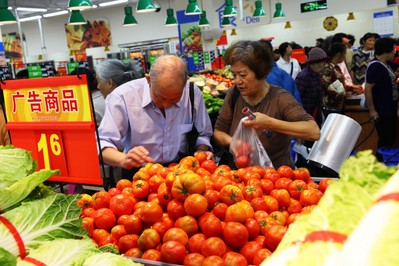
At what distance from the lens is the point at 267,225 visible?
180cm

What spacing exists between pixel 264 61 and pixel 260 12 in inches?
392

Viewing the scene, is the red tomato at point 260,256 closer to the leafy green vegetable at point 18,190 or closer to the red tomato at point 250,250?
the red tomato at point 250,250

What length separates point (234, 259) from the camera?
1.61 m

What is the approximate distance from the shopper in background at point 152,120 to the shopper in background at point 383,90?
3.91 meters

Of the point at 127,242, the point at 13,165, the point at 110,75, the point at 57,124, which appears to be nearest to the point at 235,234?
the point at 127,242

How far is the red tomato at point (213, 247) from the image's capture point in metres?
1.65

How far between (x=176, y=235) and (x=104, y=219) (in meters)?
0.44

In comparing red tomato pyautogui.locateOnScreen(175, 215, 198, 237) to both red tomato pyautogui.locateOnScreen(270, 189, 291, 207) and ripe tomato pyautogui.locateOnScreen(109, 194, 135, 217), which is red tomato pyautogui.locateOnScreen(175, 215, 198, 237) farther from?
red tomato pyautogui.locateOnScreen(270, 189, 291, 207)

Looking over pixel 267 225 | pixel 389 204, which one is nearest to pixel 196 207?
pixel 267 225

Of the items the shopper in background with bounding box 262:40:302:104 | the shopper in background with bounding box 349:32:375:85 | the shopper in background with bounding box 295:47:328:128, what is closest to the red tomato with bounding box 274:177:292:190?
the shopper in background with bounding box 262:40:302:104

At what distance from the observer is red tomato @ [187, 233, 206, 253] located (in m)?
1.71

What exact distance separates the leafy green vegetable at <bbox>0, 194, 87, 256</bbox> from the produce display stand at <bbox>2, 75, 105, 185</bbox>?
2.42ft

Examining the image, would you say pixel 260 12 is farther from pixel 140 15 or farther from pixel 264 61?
pixel 264 61

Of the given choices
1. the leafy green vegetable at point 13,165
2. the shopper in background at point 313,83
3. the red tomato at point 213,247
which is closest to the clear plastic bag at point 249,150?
the red tomato at point 213,247
